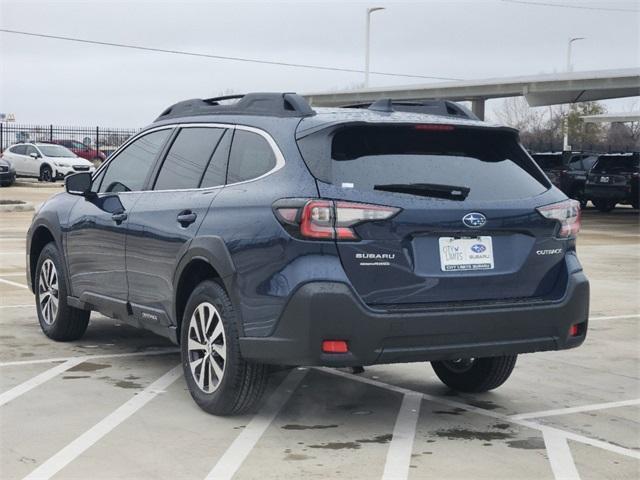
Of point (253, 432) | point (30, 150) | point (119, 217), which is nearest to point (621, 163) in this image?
point (30, 150)

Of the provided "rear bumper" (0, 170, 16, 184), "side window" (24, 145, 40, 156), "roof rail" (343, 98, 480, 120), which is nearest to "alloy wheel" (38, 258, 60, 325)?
"roof rail" (343, 98, 480, 120)

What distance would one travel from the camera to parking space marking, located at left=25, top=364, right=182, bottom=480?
517cm

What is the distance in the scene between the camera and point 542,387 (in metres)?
7.29

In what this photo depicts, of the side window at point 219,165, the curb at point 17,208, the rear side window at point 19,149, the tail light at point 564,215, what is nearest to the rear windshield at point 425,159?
the tail light at point 564,215

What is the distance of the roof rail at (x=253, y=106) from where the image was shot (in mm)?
6236

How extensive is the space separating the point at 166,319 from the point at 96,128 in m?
49.6

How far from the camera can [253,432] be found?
5.89 meters

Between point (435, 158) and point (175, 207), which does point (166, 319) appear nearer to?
point (175, 207)

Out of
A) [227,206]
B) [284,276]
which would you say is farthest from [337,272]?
[227,206]

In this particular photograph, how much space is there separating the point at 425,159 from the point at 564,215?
891 mm

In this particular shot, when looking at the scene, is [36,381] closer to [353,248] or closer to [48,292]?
[48,292]

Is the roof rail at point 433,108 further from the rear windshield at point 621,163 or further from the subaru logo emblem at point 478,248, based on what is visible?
the rear windshield at point 621,163

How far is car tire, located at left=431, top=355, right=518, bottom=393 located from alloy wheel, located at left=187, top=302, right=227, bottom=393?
175cm

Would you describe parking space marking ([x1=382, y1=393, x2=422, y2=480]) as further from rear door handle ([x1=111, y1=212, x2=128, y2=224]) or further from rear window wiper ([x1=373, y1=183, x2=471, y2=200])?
rear door handle ([x1=111, y1=212, x2=128, y2=224])
